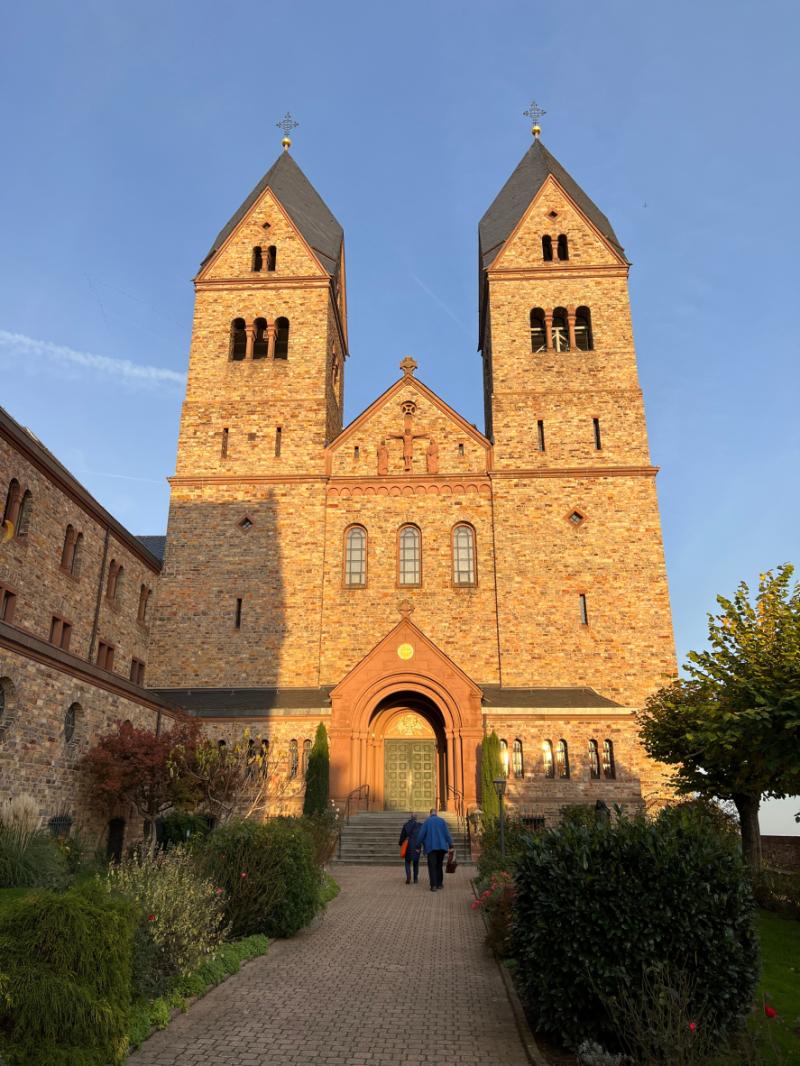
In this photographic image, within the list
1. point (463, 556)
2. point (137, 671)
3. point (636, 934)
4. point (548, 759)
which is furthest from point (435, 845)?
point (137, 671)

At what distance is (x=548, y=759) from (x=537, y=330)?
59.7 ft

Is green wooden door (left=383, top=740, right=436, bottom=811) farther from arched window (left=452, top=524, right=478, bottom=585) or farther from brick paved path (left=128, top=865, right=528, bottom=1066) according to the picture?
brick paved path (left=128, top=865, right=528, bottom=1066)

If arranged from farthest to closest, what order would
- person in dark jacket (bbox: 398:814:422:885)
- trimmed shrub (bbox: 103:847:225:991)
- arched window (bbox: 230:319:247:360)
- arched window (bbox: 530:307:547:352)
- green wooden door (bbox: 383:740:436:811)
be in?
1. arched window (bbox: 230:319:247:360)
2. arched window (bbox: 530:307:547:352)
3. green wooden door (bbox: 383:740:436:811)
4. person in dark jacket (bbox: 398:814:422:885)
5. trimmed shrub (bbox: 103:847:225:991)

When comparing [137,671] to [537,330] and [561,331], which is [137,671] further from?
[561,331]

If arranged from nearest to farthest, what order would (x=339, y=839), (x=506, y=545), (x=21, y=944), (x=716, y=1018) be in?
(x=21, y=944), (x=716, y=1018), (x=339, y=839), (x=506, y=545)

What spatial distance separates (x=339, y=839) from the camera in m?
22.4

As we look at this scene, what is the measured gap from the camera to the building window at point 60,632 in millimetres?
21844

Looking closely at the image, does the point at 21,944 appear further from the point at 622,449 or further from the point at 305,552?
the point at 622,449

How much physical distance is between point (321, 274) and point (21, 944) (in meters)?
31.4

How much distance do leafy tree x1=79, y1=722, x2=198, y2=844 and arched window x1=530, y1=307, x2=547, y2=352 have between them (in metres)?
21.6

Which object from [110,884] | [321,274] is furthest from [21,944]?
[321,274]

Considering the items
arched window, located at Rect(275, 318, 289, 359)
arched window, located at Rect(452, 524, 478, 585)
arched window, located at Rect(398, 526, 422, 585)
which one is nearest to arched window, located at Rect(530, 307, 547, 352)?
arched window, located at Rect(452, 524, 478, 585)

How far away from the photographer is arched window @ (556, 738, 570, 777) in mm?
24609

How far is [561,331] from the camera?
3347cm
